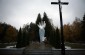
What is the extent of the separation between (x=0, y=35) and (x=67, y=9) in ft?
41.6

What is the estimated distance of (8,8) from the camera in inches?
376

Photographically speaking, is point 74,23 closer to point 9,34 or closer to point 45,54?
point 9,34

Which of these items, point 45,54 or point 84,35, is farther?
point 84,35

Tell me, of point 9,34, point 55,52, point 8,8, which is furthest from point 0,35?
point 55,52

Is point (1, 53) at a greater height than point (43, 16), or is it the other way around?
point (43, 16)

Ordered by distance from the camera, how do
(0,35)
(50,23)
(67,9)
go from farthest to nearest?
(50,23) → (0,35) → (67,9)

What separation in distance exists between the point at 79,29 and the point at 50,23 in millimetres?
8221

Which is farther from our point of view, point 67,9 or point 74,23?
point 74,23

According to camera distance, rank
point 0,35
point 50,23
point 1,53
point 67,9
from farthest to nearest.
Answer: point 50,23 → point 0,35 → point 67,9 → point 1,53

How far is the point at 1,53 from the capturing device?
7562mm

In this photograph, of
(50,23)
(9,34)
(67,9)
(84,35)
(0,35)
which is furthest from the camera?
(50,23)

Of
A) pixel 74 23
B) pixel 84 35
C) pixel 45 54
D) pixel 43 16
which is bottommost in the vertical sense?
pixel 45 54

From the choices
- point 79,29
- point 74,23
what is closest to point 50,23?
point 74,23

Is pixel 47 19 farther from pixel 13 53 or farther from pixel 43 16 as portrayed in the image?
pixel 13 53
